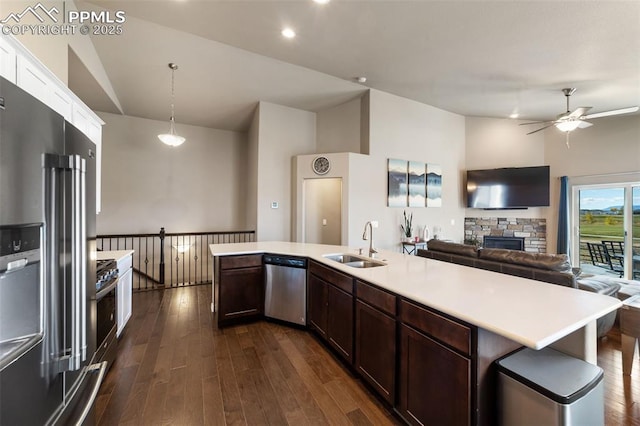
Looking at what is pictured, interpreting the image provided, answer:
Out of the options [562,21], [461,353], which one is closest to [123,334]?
[461,353]

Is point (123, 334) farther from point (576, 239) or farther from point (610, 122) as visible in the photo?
point (610, 122)

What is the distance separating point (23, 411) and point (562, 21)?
506 cm

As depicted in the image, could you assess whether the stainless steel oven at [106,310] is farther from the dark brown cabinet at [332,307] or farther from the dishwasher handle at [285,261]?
the dark brown cabinet at [332,307]

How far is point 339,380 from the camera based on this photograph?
2209mm

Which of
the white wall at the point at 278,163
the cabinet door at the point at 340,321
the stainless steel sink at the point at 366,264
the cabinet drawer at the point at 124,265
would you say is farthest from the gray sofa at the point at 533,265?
the cabinet drawer at the point at 124,265

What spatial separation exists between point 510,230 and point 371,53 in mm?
5265

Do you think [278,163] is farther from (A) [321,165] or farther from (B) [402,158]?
(B) [402,158]

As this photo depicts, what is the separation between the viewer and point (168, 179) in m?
6.32

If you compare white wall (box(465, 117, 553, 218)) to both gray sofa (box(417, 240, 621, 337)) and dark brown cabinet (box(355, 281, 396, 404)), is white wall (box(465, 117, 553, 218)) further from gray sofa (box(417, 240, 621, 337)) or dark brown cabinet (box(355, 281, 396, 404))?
dark brown cabinet (box(355, 281, 396, 404))

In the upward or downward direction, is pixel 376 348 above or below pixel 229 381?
above

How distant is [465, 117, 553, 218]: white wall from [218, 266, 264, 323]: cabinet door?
564 cm

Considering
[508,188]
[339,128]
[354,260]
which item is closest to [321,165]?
[339,128]

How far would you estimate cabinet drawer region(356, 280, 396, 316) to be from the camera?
1.81 m

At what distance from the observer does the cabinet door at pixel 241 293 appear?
320 cm
